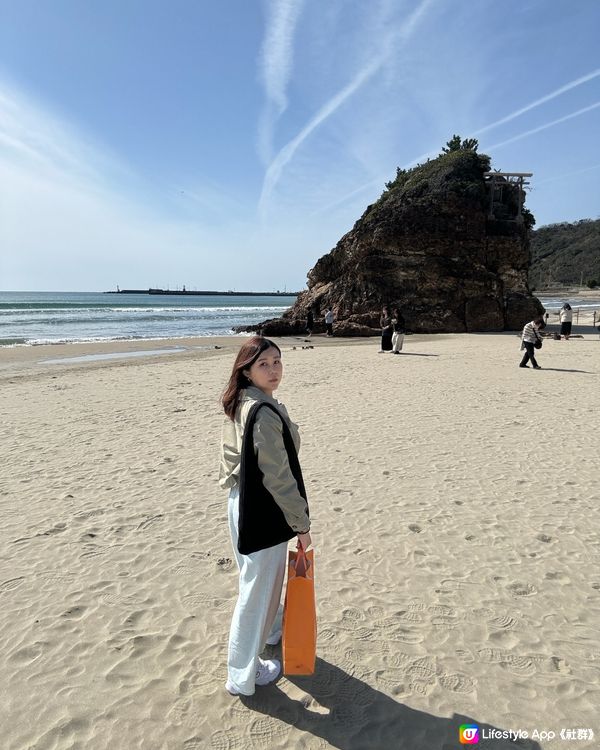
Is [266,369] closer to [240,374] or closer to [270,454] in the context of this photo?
[240,374]

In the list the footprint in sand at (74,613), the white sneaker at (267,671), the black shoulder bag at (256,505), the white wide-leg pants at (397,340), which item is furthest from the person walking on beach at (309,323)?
the black shoulder bag at (256,505)

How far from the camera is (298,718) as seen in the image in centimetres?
259

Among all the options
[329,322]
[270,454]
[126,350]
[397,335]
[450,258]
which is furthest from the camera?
[450,258]

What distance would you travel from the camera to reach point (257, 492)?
2.47 meters

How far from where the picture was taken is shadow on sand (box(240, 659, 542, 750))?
244 cm

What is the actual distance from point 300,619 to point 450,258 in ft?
104

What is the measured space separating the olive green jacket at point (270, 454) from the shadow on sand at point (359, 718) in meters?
1.08

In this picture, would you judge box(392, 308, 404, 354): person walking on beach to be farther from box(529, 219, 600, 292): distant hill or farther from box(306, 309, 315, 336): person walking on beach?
box(529, 219, 600, 292): distant hill

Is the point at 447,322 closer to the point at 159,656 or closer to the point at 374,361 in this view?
the point at 374,361

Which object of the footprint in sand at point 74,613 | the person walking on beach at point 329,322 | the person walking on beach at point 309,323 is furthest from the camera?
the person walking on beach at point 309,323

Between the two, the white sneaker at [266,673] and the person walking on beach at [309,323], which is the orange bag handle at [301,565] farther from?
the person walking on beach at [309,323]

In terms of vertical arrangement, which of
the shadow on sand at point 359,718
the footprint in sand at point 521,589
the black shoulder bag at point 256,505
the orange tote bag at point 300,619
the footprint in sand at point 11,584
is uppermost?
the black shoulder bag at point 256,505

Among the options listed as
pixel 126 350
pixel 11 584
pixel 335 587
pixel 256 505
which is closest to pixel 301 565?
pixel 256 505

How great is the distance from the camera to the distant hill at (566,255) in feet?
394
